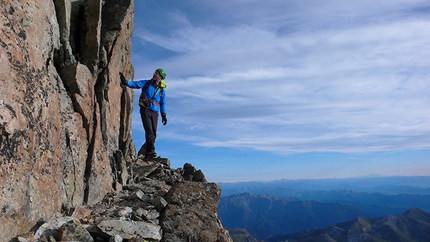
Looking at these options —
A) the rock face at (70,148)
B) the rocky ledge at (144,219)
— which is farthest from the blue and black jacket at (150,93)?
the rocky ledge at (144,219)

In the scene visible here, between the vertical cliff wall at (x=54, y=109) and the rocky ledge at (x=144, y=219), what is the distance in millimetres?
700

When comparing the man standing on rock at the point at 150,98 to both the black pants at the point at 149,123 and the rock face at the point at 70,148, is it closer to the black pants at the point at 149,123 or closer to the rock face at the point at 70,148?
the black pants at the point at 149,123

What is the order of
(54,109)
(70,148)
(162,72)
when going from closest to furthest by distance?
(54,109)
(70,148)
(162,72)

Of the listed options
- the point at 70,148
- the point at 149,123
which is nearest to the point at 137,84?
the point at 149,123

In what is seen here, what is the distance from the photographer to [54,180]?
1168cm

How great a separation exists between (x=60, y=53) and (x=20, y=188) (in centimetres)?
732

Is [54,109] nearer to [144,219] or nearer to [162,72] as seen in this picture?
[144,219]

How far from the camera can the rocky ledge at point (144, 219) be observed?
9792mm

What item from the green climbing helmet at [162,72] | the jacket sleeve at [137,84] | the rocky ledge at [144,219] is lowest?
the rocky ledge at [144,219]

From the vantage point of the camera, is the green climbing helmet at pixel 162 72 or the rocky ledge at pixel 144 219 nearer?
the rocky ledge at pixel 144 219

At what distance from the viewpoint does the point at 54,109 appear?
1208 centimetres

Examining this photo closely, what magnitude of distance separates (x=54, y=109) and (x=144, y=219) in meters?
5.74

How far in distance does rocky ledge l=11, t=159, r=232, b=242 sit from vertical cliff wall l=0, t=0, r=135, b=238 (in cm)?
70

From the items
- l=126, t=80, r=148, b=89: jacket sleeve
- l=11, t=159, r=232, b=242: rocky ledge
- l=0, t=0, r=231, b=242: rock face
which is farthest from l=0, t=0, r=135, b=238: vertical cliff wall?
l=126, t=80, r=148, b=89: jacket sleeve
